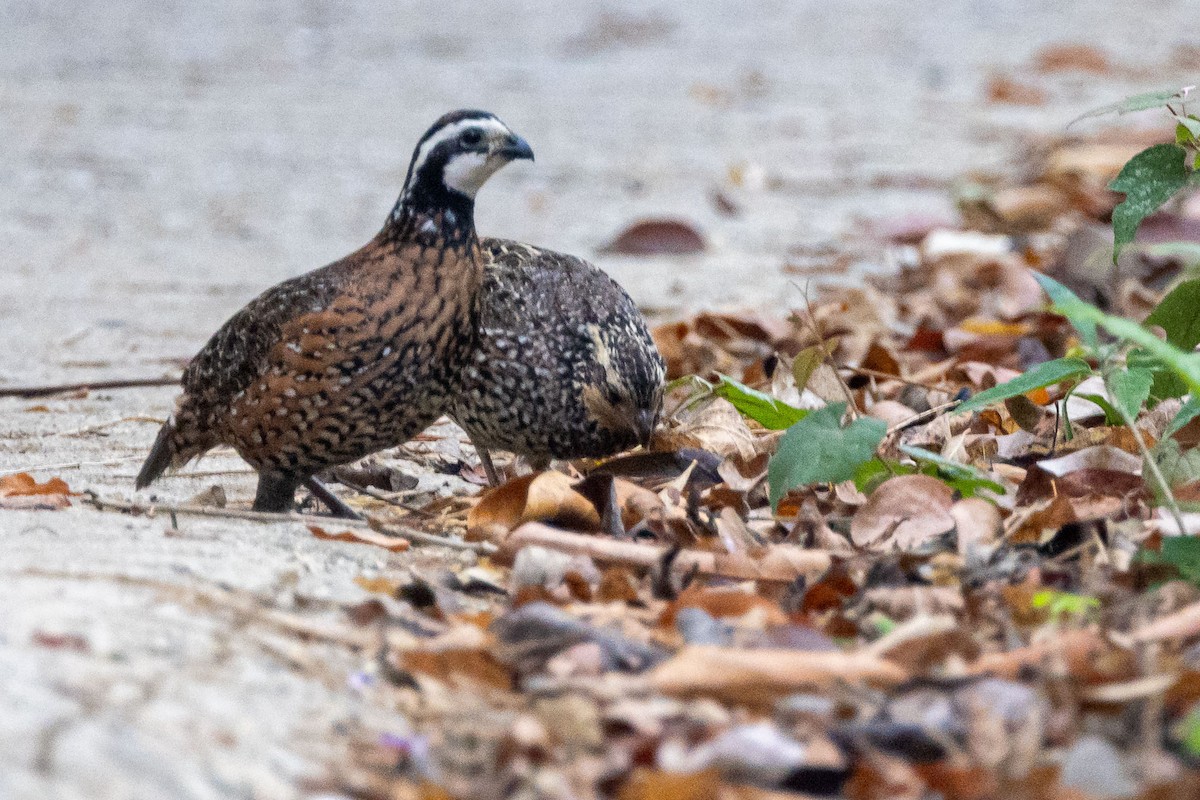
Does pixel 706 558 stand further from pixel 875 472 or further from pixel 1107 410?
pixel 1107 410

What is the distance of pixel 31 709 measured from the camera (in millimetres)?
2465

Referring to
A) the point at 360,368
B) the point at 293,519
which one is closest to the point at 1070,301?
the point at 293,519

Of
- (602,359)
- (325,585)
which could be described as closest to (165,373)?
(602,359)

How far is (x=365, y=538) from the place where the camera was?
3.67 m

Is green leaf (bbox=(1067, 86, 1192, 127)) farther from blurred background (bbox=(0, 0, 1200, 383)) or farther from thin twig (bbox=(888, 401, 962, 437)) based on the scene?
blurred background (bbox=(0, 0, 1200, 383))

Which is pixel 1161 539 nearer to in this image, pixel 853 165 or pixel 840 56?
pixel 853 165

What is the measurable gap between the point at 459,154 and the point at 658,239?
12.6ft

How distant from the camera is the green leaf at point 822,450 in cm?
356

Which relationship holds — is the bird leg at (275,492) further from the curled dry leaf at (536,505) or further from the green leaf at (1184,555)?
the green leaf at (1184,555)

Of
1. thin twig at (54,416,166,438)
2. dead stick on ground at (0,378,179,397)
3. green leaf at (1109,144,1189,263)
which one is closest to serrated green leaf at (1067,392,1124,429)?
green leaf at (1109,144,1189,263)

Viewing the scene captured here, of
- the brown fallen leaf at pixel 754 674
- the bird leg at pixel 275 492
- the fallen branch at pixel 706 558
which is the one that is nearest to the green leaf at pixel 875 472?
the fallen branch at pixel 706 558

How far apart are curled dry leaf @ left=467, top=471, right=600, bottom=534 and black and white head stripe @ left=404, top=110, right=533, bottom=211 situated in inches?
37.0

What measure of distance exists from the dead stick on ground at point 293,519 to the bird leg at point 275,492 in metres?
0.47

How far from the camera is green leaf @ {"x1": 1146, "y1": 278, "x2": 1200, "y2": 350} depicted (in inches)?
154
